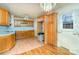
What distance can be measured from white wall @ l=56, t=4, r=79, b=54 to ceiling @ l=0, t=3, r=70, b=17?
0.17 m

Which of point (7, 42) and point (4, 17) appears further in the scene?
point (7, 42)

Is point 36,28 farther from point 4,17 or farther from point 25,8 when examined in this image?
point 4,17

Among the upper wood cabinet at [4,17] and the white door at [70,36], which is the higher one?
the upper wood cabinet at [4,17]

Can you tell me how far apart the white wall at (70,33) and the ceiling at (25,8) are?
166 mm

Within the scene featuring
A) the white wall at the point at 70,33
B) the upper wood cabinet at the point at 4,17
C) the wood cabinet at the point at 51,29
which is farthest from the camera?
the wood cabinet at the point at 51,29

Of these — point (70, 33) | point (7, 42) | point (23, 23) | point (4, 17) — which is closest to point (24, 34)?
point (23, 23)

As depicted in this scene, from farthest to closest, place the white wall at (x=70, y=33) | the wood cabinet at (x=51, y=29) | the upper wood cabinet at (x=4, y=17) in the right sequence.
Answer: the wood cabinet at (x=51, y=29), the white wall at (x=70, y=33), the upper wood cabinet at (x=4, y=17)

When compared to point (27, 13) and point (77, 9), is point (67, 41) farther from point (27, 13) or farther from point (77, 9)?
point (27, 13)

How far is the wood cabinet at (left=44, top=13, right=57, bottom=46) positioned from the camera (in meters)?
1.89

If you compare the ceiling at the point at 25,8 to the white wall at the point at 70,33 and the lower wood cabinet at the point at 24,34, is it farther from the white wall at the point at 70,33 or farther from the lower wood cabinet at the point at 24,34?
the lower wood cabinet at the point at 24,34

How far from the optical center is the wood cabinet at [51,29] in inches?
74.5

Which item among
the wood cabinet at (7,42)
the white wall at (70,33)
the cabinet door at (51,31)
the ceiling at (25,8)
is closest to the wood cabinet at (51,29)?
the cabinet door at (51,31)

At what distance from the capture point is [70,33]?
6.08 feet

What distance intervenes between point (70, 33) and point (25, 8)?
41.3 inches
